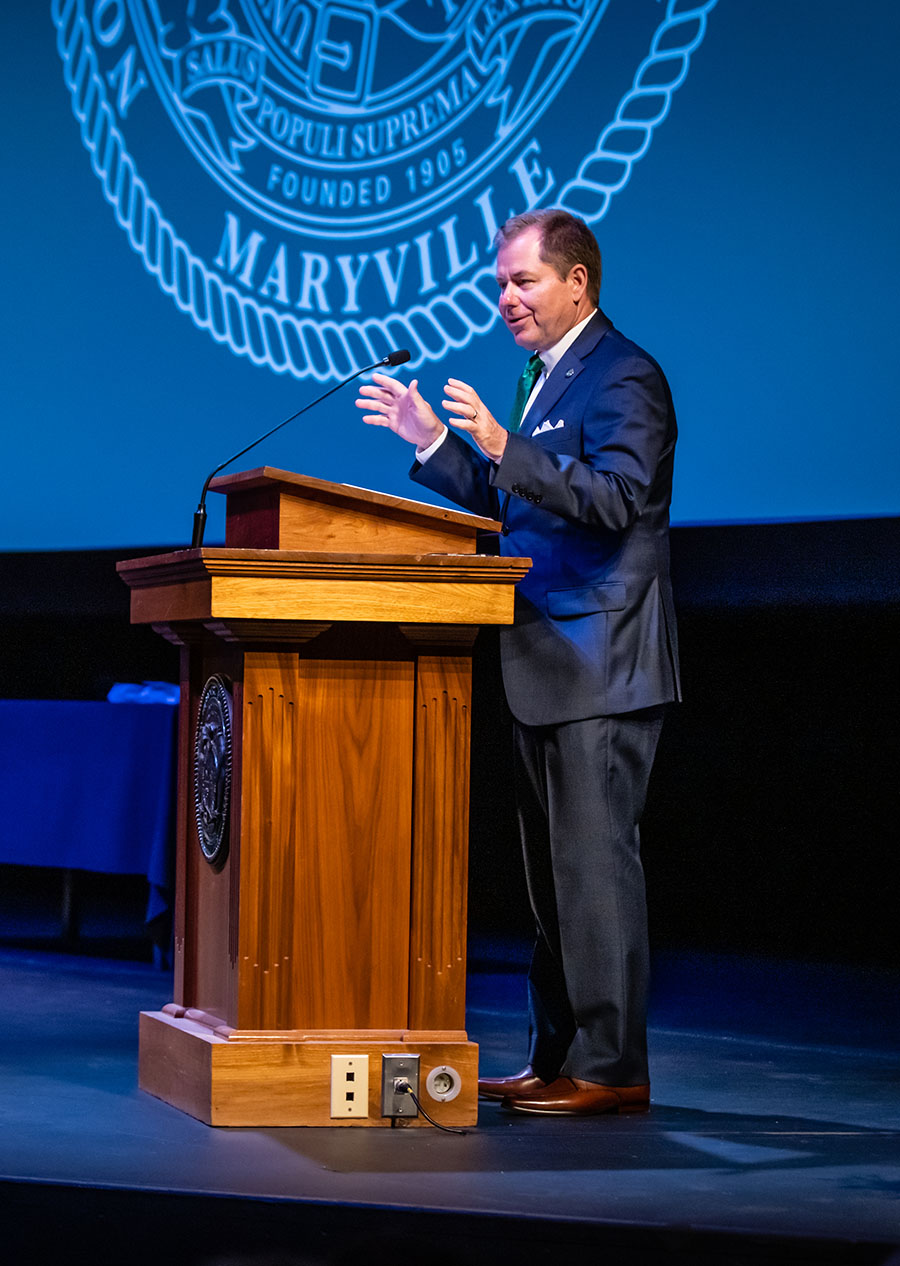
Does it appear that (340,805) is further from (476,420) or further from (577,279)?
(577,279)

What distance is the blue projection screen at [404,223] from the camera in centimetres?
387

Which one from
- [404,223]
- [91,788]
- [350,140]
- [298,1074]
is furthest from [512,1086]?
[350,140]

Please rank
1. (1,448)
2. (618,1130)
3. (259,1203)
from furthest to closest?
(1,448), (618,1130), (259,1203)

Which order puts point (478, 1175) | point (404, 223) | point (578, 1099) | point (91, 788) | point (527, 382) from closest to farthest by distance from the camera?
point (478, 1175)
point (578, 1099)
point (527, 382)
point (404, 223)
point (91, 788)

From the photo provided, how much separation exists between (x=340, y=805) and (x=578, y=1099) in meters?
0.60

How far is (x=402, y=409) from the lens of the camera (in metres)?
2.71

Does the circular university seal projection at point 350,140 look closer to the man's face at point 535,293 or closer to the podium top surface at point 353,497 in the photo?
the man's face at point 535,293

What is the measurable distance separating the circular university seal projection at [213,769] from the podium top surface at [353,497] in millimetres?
341

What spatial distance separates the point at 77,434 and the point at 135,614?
2291 millimetres

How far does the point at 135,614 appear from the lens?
291 cm

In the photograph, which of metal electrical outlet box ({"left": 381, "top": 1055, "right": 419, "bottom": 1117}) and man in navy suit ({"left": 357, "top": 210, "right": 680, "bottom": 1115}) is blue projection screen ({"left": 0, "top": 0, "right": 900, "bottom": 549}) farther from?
metal electrical outlet box ({"left": 381, "top": 1055, "right": 419, "bottom": 1117})

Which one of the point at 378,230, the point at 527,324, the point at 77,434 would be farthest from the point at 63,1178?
the point at 77,434

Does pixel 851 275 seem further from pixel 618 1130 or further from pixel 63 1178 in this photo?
pixel 63 1178

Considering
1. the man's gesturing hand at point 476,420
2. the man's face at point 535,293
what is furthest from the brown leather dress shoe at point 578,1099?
the man's face at point 535,293
